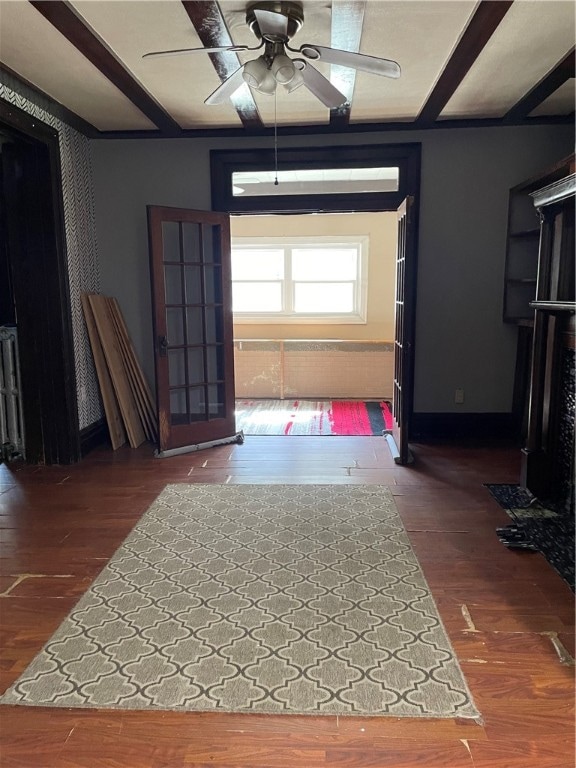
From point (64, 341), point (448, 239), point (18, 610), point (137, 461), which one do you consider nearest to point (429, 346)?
point (448, 239)

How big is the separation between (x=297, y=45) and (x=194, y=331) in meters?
2.37

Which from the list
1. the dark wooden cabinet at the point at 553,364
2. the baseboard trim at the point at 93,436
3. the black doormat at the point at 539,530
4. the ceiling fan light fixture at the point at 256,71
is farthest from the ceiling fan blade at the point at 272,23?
the baseboard trim at the point at 93,436

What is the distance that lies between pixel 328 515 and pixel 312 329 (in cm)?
410

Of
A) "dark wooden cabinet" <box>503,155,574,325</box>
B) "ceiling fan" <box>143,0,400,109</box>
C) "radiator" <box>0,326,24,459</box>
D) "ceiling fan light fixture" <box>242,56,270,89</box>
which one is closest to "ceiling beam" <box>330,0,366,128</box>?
"ceiling fan" <box>143,0,400,109</box>

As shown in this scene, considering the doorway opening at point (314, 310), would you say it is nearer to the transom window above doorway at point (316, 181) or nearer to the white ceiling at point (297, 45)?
the transom window above doorway at point (316, 181)

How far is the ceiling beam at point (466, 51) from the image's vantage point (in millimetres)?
2451

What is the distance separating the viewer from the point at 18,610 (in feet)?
7.23

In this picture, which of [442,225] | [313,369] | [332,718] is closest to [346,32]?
[442,225]

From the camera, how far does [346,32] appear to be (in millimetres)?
2689

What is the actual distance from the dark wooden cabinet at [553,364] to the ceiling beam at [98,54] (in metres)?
2.62

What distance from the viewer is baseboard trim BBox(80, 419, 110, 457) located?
14.0 feet

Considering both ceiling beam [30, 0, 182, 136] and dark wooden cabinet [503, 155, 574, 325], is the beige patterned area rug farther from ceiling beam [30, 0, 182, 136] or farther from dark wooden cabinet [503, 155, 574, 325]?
ceiling beam [30, 0, 182, 136]

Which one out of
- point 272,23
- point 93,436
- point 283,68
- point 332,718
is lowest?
point 332,718

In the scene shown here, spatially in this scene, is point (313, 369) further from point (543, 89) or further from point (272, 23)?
point (272, 23)
